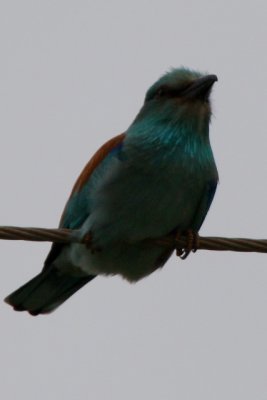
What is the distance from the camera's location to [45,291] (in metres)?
7.19

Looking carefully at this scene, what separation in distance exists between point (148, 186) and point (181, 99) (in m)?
0.72

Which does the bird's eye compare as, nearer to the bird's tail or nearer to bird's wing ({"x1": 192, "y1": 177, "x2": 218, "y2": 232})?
bird's wing ({"x1": 192, "y1": 177, "x2": 218, "y2": 232})

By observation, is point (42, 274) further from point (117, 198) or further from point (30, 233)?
point (30, 233)

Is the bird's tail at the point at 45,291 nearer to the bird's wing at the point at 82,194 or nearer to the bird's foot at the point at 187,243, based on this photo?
the bird's wing at the point at 82,194

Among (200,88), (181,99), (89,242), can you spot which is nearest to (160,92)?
(181,99)

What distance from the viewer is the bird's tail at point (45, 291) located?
7.13 meters

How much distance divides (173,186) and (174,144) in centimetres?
31

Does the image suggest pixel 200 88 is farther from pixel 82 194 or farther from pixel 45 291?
pixel 45 291

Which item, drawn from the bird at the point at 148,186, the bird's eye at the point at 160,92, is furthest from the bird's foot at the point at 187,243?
the bird's eye at the point at 160,92

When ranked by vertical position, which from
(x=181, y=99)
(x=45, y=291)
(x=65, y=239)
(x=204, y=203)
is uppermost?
(x=181, y=99)

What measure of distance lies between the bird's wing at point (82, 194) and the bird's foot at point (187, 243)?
1.98 feet

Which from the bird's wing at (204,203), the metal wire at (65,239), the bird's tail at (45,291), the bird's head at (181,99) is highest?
the bird's head at (181,99)

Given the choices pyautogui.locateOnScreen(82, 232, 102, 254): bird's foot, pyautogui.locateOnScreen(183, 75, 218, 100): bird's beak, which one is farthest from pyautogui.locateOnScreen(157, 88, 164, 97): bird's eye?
pyautogui.locateOnScreen(82, 232, 102, 254): bird's foot

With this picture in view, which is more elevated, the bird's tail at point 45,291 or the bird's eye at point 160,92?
the bird's eye at point 160,92
